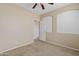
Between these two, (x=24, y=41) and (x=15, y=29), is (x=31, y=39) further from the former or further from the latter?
(x=15, y=29)

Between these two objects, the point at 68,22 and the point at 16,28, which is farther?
the point at 16,28

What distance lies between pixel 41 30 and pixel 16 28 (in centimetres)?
75

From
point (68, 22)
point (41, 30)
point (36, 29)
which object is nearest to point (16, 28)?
point (36, 29)

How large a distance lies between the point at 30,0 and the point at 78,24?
137 cm

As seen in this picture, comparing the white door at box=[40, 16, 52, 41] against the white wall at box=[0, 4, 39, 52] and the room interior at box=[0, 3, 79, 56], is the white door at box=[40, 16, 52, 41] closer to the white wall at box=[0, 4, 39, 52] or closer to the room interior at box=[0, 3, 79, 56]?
the room interior at box=[0, 3, 79, 56]

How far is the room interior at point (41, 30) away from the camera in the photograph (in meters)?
2.80

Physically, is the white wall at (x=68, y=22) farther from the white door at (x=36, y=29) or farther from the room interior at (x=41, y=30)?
the white door at (x=36, y=29)

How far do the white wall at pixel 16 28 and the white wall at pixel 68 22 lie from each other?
0.63 meters

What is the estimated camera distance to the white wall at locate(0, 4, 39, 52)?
2.93 meters

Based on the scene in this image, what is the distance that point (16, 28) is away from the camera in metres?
3.12

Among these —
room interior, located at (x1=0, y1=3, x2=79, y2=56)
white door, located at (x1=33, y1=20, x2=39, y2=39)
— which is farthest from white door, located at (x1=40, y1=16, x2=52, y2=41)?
white door, located at (x1=33, y1=20, x2=39, y2=39)

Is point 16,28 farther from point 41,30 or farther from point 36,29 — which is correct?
point 41,30

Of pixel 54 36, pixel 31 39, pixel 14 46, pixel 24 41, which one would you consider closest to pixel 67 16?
pixel 54 36

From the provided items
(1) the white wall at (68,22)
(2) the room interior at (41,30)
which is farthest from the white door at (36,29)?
(1) the white wall at (68,22)
